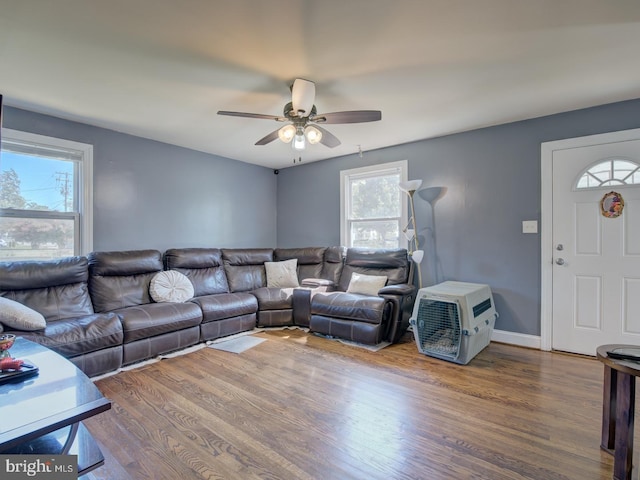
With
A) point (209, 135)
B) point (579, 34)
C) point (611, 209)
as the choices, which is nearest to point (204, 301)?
point (209, 135)

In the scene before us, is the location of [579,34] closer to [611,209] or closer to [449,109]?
[449,109]

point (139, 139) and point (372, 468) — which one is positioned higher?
point (139, 139)

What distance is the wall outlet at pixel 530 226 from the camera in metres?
3.27

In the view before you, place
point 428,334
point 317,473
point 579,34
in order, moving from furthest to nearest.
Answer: point 428,334
point 579,34
point 317,473

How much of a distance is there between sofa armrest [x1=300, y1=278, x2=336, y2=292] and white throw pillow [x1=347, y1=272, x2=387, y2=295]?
0.31 m

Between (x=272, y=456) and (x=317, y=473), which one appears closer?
(x=317, y=473)

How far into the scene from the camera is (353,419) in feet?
6.47

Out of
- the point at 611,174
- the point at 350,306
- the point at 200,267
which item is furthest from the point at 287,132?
the point at 611,174

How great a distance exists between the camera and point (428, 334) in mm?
3148

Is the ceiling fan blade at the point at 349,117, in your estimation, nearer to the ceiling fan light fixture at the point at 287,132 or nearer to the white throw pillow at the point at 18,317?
the ceiling fan light fixture at the point at 287,132

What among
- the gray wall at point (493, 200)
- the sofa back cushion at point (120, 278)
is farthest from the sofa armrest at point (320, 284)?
the sofa back cushion at point (120, 278)

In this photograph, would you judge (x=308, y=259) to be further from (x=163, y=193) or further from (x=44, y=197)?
(x=44, y=197)

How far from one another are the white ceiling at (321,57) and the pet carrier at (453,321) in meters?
1.80

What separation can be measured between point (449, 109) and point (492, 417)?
262 cm
